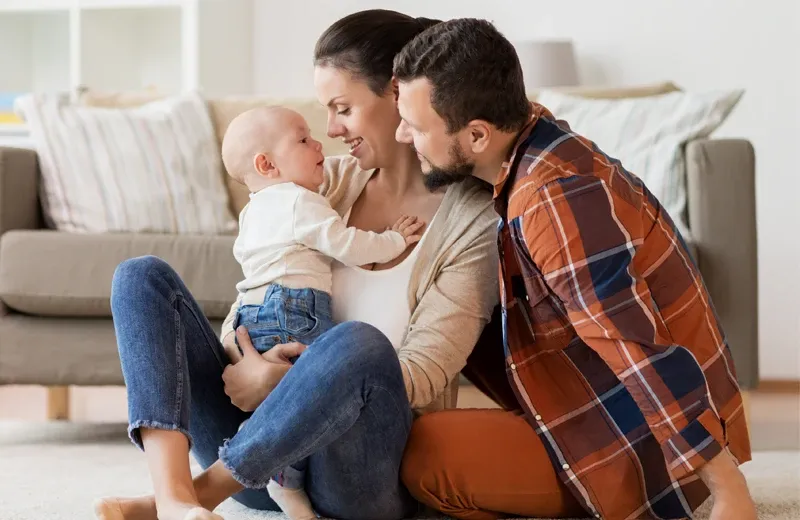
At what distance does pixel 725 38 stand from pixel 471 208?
2564 millimetres

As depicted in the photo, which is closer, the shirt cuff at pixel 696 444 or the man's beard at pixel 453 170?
the shirt cuff at pixel 696 444

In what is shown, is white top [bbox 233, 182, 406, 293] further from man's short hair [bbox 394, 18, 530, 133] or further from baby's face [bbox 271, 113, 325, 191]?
man's short hair [bbox 394, 18, 530, 133]

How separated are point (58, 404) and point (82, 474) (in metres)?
0.94

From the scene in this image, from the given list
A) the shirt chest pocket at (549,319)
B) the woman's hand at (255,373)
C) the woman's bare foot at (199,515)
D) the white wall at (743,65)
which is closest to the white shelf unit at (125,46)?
the white wall at (743,65)

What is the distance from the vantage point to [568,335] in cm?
145

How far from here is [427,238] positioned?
1.56 meters

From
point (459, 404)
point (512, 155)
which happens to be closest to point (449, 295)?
point (512, 155)

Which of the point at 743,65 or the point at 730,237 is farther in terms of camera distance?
the point at 743,65

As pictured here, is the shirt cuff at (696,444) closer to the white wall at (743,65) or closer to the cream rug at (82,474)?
the cream rug at (82,474)

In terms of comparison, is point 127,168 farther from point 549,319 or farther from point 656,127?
point 549,319

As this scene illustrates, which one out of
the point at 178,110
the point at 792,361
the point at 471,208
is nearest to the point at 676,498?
the point at 471,208

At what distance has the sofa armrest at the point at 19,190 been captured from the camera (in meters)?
2.61

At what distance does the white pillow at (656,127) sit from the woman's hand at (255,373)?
4.13ft

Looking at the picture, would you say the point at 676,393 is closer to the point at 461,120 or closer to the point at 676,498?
the point at 676,498
